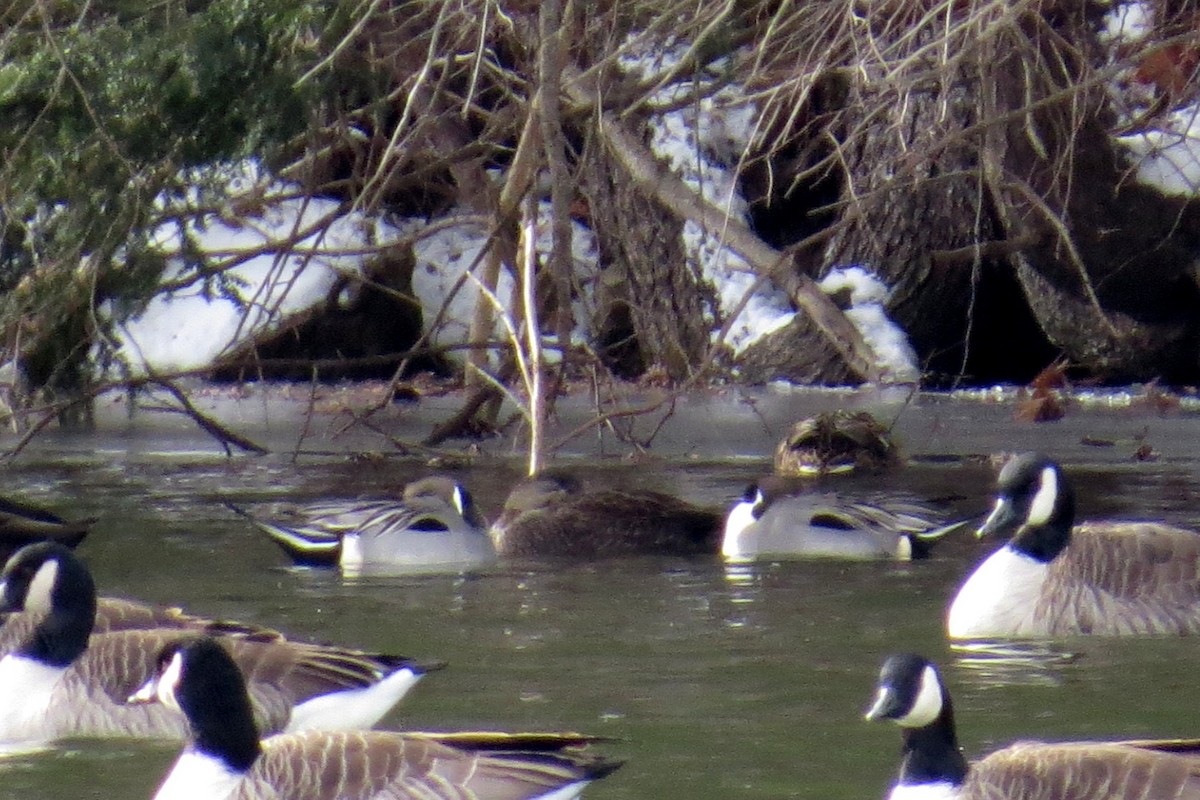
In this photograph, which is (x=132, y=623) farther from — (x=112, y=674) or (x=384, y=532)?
(x=384, y=532)

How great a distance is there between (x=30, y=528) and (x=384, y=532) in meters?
1.70

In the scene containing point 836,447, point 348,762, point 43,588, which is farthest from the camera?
point 836,447

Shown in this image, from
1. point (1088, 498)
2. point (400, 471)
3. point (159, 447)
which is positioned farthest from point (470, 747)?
point (159, 447)

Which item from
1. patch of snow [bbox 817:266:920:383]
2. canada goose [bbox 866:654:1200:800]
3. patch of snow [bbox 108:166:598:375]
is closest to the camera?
canada goose [bbox 866:654:1200:800]

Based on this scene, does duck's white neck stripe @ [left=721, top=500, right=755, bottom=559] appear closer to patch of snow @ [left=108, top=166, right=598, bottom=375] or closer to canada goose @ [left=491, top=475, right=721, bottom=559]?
canada goose @ [left=491, top=475, right=721, bottom=559]

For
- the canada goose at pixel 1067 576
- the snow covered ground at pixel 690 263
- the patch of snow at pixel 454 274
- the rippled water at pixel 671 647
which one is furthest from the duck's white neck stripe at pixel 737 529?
the patch of snow at pixel 454 274

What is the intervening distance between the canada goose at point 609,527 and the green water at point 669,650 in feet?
1.07

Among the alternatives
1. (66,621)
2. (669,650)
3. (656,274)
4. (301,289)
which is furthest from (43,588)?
(301,289)

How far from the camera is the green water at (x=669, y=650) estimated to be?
6.62 m

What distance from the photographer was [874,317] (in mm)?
18234

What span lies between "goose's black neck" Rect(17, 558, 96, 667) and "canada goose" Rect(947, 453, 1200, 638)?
332 centimetres

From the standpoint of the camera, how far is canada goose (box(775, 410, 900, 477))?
13836mm

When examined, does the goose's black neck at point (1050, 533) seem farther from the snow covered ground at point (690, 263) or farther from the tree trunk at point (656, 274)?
the snow covered ground at point (690, 263)

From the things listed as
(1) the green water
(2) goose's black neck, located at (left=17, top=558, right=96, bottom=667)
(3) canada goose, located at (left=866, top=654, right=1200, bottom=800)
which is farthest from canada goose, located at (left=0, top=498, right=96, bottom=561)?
(3) canada goose, located at (left=866, top=654, right=1200, bottom=800)
